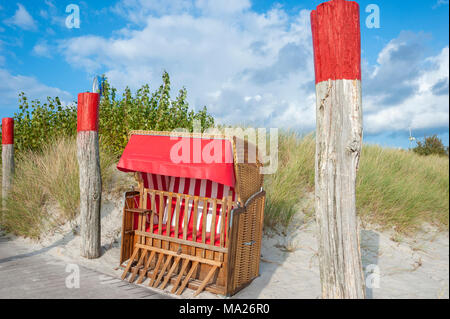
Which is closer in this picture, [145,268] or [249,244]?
[249,244]

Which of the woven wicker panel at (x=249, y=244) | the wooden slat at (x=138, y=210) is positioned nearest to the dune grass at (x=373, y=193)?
the woven wicker panel at (x=249, y=244)

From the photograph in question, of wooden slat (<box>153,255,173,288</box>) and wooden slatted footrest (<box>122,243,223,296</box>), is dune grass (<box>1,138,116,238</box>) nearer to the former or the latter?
wooden slatted footrest (<box>122,243,223,296</box>)

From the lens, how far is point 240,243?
4.79m

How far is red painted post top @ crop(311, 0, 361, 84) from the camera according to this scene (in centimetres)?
296

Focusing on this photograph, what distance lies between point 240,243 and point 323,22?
3005mm

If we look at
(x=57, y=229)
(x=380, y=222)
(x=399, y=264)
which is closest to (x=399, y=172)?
(x=380, y=222)

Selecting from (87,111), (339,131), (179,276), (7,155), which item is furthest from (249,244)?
(7,155)

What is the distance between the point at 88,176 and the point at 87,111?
1.13m

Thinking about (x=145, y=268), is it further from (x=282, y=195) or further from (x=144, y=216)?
(x=282, y=195)

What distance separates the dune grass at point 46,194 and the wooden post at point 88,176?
144 cm

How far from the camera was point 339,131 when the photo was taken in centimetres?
300

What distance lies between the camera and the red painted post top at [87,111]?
6031 millimetres

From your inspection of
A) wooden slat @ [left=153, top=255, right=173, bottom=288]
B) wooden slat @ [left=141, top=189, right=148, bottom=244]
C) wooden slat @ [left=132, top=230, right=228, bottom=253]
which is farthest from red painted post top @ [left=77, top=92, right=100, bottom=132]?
wooden slat @ [left=153, top=255, right=173, bottom=288]

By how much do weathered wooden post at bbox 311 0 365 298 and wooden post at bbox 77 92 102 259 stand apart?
4348 millimetres
